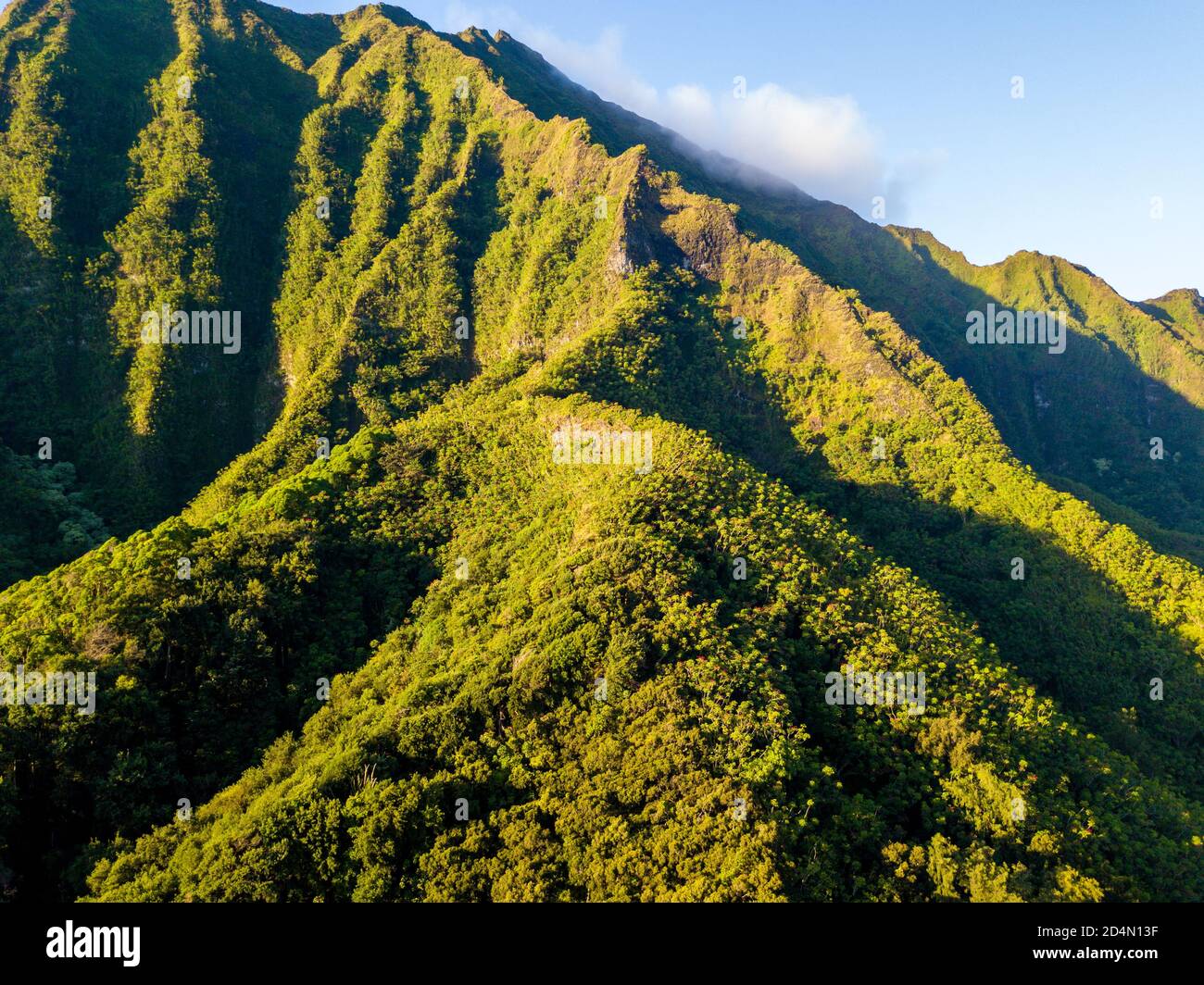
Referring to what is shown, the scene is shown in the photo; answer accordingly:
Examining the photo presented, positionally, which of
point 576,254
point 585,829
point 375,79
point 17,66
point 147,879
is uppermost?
point 375,79

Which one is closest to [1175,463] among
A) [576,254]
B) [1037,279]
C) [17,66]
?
[1037,279]

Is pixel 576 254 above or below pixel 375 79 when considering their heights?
below

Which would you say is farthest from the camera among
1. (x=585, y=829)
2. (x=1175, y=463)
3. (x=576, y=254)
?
(x=1175, y=463)

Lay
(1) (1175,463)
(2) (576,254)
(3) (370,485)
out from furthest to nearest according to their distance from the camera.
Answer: (1) (1175,463)
(2) (576,254)
(3) (370,485)
